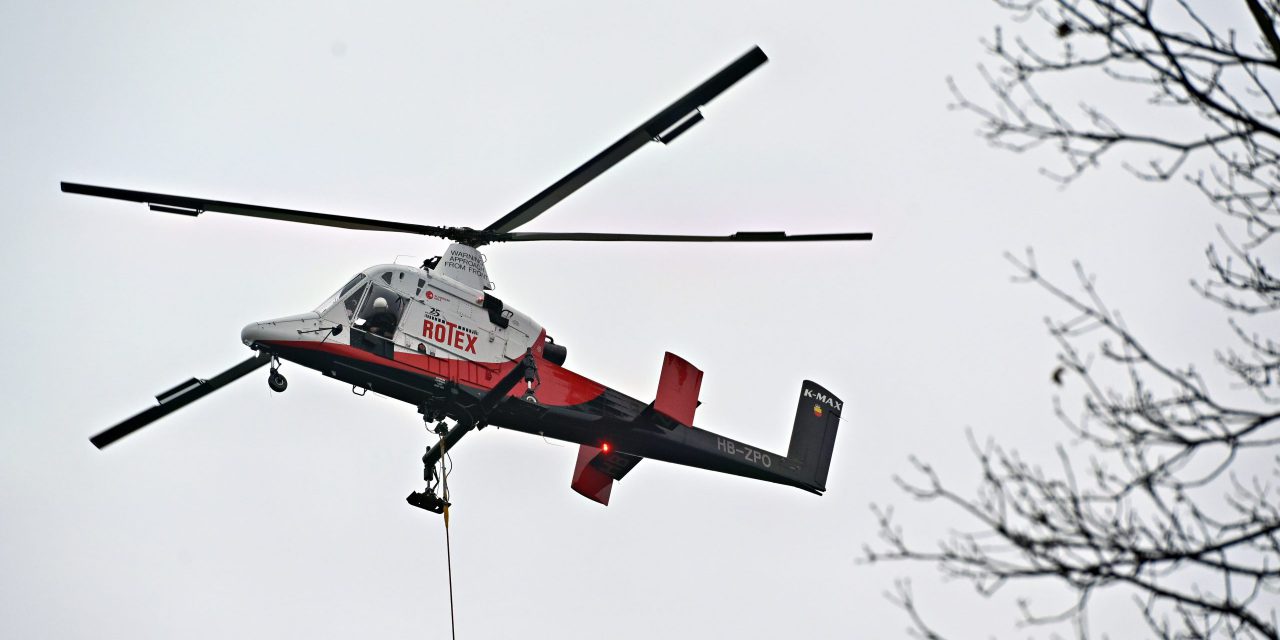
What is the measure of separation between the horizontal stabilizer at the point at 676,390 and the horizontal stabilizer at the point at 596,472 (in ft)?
5.17

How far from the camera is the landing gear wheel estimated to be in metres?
16.1

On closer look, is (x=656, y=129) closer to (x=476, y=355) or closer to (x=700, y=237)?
(x=700, y=237)

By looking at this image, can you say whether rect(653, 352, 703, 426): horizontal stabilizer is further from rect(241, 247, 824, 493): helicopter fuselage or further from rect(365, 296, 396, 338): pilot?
rect(365, 296, 396, 338): pilot

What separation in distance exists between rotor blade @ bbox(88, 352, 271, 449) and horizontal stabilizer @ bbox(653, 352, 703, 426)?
17.2ft

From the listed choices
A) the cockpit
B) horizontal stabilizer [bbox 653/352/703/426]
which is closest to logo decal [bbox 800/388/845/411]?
horizontal stabilizer [bbox 653/352/703/426]

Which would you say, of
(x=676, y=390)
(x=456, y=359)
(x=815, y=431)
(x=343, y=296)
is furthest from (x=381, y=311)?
(x=815, y=431)

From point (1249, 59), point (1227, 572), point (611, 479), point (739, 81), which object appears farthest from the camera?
point (611, 479)

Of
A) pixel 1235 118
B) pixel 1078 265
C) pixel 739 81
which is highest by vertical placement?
pixel 739 81

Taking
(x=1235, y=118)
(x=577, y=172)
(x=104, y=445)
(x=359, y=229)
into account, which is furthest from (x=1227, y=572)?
(x=104, y=445)

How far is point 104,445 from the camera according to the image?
16031 mm

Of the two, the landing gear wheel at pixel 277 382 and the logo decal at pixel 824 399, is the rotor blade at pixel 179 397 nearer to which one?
the landing gear wheel at pixel 277 382

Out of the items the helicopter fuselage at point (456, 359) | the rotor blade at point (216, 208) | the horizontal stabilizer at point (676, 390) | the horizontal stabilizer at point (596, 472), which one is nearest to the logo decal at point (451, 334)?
the helicopter fuselage at point (456, 359)

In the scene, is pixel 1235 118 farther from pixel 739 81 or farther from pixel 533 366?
pixel 533 366

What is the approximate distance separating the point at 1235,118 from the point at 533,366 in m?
12.5
